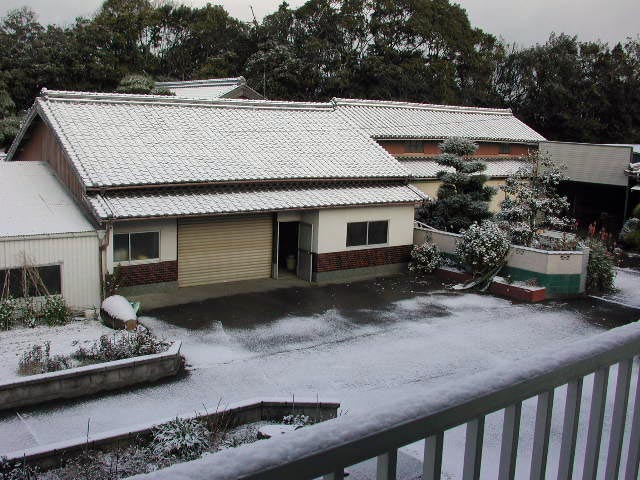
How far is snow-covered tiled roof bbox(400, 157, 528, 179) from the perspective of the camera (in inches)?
1029

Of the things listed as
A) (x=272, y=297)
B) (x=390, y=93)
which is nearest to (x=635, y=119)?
(x=390, y=93)

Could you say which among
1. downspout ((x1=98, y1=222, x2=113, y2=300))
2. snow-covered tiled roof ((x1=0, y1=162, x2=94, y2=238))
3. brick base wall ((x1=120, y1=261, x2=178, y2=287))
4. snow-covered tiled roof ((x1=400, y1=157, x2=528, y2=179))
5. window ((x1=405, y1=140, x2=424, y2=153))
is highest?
window ((x1=405, y1=140, x2=424, y2=153))

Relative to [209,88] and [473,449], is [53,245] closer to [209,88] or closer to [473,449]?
[473,449]

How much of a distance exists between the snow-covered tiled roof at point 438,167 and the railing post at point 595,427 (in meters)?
22.0

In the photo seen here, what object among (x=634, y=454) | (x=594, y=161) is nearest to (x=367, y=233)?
(x=594, y=161)

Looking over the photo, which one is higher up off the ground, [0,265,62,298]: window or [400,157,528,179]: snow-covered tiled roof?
[400,157,528,179]: snow-covered tiled roof

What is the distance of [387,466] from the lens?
1433mm

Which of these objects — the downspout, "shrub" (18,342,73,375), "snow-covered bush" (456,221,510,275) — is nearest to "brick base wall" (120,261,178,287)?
the downspout

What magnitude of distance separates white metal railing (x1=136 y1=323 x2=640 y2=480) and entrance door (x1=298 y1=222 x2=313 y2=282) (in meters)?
16.7

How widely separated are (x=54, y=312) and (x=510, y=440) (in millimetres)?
13478

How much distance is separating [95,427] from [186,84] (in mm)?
30116

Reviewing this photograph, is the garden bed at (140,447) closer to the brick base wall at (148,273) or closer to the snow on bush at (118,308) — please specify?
the snow on bush at (118,308)

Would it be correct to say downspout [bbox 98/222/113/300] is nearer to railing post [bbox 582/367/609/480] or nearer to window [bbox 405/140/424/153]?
railing post [bbox 582/367/609/480]

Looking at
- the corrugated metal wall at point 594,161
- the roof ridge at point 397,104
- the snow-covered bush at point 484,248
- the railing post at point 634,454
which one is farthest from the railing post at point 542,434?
the corrugated metal wall at point 594,161
